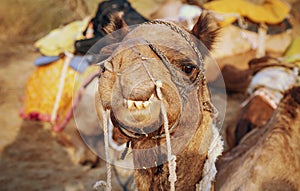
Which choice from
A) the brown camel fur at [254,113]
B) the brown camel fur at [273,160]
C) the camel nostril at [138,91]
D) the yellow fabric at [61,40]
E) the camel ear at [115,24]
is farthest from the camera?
the yellow fabric at [61,40]

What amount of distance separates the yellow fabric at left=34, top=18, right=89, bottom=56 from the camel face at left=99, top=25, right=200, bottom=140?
126 inches

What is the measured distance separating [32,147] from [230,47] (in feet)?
9.85

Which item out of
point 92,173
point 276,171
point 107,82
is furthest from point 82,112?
point 107,82

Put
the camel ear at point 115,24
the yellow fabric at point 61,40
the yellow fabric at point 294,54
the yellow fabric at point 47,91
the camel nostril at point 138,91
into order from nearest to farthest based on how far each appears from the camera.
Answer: the camel nostril at point 138,91 → the camel ear at point 115,24 → the yellow fabric at point 294,54 → the yellow fabric at point 61,40 → the yellow fabric at point 47,91

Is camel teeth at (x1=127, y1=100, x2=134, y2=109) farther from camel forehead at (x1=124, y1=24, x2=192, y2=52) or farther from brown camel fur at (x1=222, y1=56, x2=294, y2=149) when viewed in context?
brown camel fur at (x1=222, y1=56, x2=294, y2=149)

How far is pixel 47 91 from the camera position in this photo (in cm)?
505

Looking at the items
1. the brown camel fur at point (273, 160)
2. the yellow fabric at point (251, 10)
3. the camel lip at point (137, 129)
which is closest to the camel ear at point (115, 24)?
the camel lip at point (137, 129)

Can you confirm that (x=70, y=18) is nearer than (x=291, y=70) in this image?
No

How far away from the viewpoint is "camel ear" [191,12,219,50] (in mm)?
1709

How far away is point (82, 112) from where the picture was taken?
13.1 feet

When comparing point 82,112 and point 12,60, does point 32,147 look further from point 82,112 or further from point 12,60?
point 12,60

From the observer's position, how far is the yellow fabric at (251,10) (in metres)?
5.79

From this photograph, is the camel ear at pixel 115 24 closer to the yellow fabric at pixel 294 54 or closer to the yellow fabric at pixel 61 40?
the yellow fabric at pixel 294 54

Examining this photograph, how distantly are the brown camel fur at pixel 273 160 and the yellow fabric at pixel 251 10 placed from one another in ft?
11.4
